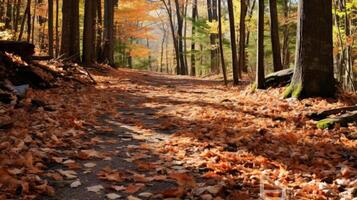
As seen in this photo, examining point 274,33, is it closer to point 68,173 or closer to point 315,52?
point 315,52

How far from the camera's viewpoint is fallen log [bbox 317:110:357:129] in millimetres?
6828

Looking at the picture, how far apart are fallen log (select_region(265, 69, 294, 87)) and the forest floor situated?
194 centimetres

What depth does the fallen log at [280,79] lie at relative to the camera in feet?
35.4

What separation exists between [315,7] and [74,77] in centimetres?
719

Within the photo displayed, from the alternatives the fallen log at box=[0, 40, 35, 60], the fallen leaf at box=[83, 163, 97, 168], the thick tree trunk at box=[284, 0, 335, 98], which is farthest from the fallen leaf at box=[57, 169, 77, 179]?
the fallen log at box=[0, 40, 35, 60]

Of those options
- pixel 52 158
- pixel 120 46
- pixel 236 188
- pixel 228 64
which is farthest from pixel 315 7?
pixel 228 64

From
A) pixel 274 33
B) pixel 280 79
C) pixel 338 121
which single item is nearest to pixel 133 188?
pixel 338 121

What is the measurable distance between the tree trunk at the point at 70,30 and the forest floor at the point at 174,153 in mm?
7842

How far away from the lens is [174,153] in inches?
218

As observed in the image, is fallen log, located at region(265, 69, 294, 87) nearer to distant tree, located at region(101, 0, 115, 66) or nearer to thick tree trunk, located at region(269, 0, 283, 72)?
thick tree trunk, located at region(269, 0, 283, 72)

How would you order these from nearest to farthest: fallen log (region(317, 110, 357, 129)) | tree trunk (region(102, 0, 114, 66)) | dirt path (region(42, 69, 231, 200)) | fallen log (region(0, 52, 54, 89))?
dirt path (region(42, 69, 231, 200))
fallen log (region(317, 110, 357, 129))
fallen log (region(0, 52, 54, 89))
tree trunk (region(102, 0, 114, 66))

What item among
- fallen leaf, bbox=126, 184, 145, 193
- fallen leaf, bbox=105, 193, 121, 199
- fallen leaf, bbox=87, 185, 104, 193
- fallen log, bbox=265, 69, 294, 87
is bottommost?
fallen leaf, bbox=105, 193, 121, 199

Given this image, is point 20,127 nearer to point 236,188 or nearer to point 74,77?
point 236,188

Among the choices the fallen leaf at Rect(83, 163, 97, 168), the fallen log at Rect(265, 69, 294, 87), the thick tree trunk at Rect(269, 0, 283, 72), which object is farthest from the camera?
the thick tree trunk at Rect(269, 0, 283, 72)
